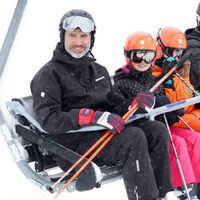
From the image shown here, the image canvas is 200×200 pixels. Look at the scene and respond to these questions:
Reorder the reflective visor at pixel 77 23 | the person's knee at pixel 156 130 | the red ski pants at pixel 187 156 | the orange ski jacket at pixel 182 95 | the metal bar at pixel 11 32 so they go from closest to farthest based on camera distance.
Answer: the metal bar at pixel 11 32 < the person's knee at pixel 156 130 < the reflective visor at pixel 77 23 < the red ski pants at pixel 187 156 < the orange ski jacket at pixel 182 95

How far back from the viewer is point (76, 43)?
16.5ft

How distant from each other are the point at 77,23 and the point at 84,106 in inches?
25.6

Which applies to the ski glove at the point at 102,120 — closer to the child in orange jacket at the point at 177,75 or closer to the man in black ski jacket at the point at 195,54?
the child in orange jacket at the point at 177,75

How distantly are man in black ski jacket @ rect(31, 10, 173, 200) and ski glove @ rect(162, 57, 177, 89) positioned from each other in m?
0.55

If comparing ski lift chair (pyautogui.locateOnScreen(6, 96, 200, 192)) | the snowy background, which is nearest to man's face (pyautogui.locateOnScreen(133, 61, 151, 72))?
ski lift chair (pyautogui.locateOnScreen(6, 96, 200, 192))

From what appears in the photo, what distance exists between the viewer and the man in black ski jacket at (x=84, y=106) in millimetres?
4660

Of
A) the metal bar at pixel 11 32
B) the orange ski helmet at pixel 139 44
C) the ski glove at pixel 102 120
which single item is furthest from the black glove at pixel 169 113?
the metal bar at pixel 11 32

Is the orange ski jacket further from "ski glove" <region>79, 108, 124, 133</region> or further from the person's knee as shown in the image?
"ski glove" <region>79, 108, 124, 133</region>

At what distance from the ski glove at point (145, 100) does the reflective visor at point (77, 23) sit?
2.18 ft

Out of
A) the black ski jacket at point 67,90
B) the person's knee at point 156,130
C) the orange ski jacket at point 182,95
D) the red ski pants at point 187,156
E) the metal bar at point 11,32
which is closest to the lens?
the metal bar at point 11,32

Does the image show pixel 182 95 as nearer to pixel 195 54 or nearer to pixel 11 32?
pixel 195 54

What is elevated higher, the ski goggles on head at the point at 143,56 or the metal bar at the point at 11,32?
the metal bar at the point at 11,32

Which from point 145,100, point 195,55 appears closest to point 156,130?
point 145,100

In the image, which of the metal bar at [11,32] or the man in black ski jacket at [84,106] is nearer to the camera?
the metal bar at [11,32]
